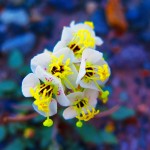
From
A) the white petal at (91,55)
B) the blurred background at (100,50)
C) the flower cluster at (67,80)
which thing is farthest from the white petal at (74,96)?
the blurred background at (100,50)

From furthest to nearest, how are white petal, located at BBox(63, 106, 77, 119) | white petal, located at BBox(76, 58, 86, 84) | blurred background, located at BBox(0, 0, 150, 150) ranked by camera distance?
blurred background, located at BBox(0, 0, 150, 150)
white petal, located at BBox(63, 106, 77, 119)
white petal, located at BBox(76, 58, 86, 84)

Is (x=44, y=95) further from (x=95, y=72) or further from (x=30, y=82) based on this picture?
(x=95, y=72)

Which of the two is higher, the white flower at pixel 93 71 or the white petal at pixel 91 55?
the white petal at pixel 91 55

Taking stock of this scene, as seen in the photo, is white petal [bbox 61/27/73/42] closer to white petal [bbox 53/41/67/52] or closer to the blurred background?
white petal [bbox 53/41/67/52]

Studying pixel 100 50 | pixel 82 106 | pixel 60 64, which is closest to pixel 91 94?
pixel 82 106

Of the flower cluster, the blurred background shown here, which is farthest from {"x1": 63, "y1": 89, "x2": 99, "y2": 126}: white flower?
the blurred background

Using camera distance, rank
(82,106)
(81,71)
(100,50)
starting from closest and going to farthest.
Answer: (81,71) → (82,106) → (100,50)

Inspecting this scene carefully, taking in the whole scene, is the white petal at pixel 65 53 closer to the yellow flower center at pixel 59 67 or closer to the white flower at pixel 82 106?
the yellow flower center at pixel 59 67
